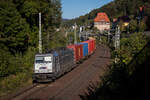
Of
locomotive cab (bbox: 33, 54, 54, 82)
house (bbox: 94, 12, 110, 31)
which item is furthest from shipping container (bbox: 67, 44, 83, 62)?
house (bbox: 94, 12, 110, 31)

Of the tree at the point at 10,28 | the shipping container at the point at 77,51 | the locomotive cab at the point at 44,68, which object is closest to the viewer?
the locomotive cab at the point at 44,68

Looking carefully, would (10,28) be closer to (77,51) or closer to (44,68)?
(77,51)

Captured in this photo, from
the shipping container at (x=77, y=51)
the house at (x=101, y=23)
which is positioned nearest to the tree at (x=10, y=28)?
the shipping container at (x=77, y=51)

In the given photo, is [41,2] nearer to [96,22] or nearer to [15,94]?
[15,94]

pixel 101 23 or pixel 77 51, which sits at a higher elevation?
pixel 101 23

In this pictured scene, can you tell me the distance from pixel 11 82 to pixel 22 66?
5.65 metres

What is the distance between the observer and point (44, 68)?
1831 centimetres

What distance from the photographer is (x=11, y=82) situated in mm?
18469

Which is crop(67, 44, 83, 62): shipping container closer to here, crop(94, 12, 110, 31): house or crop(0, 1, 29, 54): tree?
crop(0, 1, 29, 54): tree

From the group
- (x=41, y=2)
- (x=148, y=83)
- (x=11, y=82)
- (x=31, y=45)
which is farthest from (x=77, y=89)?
(x=41, y=2)

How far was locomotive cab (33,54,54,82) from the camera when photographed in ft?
59.5

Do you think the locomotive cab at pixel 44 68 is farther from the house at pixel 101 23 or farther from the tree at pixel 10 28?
the house at pixel 101 23

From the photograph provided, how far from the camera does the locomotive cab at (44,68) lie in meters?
18.1

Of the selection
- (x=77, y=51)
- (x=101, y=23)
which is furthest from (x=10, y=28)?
(x=101, y=23)
